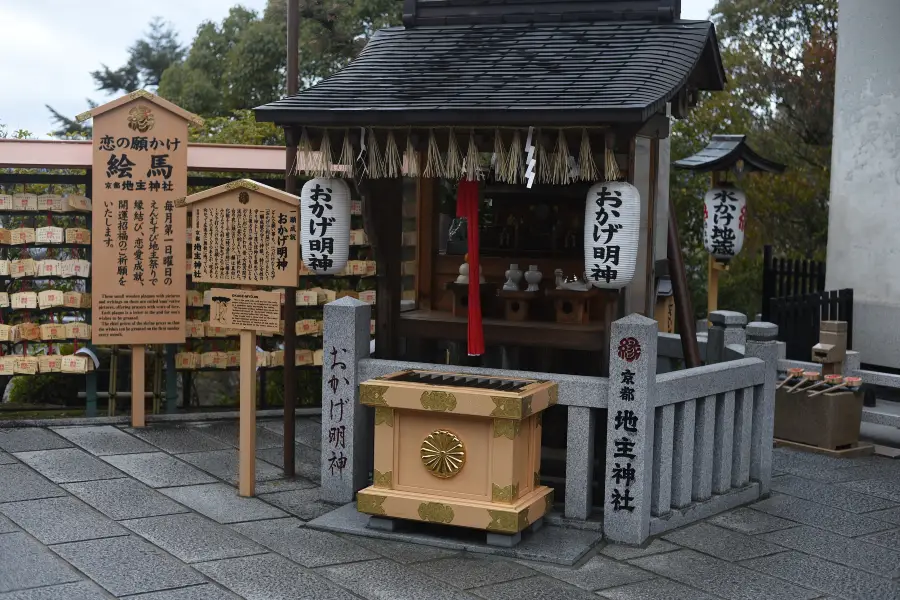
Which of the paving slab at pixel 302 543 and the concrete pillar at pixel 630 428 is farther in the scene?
Result: the concrete pillar at pixel 630 428

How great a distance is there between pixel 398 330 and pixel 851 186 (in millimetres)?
6719

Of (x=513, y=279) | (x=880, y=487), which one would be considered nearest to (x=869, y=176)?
(x=880, y=487)

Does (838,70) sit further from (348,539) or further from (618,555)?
(348,539)

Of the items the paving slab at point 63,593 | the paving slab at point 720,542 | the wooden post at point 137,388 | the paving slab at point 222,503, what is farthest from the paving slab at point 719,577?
the wooden post at point 137,388

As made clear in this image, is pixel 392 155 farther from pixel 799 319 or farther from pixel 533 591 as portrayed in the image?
pixel 799 319

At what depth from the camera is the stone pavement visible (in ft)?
22.0

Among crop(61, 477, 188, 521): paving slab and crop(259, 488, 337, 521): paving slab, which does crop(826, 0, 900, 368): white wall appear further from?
crop(61, 477, 188, 521): paving slab

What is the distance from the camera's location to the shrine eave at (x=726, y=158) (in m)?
10.6

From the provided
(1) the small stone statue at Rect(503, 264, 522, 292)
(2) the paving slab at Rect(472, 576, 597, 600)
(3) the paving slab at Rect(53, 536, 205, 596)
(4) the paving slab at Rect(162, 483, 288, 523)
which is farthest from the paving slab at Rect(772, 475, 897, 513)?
(3) the paving slab at Rect(53, 536, 205, 596)

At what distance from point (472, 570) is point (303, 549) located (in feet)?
A: 3.83

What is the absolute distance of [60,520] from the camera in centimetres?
782

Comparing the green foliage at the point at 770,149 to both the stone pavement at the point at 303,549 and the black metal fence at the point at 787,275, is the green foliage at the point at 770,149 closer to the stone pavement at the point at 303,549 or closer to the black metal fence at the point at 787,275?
the black metal fence at the point at 787,275

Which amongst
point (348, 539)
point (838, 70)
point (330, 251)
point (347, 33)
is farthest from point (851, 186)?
point (347, 33)

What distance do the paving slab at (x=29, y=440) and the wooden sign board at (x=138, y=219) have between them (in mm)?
1025
